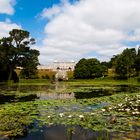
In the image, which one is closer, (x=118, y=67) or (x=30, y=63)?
(x=30, y=63)

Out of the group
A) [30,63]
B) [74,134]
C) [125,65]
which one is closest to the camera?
[74,134]

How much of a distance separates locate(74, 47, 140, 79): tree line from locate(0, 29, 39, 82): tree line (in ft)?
77.0

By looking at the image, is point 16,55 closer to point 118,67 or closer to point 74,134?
point 118,67

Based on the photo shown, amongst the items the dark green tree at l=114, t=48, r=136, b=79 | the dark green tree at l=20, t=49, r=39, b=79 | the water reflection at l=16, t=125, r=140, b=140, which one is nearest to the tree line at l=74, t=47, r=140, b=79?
the dark green tree at l=114, t=48, r=136, b=79

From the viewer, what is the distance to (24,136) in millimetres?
14977

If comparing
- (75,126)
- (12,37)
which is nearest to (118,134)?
(75,126)

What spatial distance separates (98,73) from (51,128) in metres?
94.5

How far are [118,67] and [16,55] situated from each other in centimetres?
2949

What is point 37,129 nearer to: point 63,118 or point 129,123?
point 63,118

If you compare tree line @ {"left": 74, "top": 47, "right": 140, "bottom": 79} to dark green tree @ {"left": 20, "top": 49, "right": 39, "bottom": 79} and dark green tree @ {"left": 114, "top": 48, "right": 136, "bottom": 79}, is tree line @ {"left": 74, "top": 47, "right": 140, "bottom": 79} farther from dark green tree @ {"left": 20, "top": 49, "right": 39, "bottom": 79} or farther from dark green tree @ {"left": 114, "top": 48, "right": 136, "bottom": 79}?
dark green tree @ {"left": 20, "top": 49, "right": 39, "bottom": 79}

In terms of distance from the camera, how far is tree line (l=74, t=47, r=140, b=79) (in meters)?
96.8

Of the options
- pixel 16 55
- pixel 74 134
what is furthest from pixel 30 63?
pixel 74 134

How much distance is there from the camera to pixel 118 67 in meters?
97.2

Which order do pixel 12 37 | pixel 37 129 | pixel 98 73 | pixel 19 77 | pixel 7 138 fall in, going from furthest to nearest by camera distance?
pixel 98 73, pixel 19 77, pixel 12 37, pixel 37 129, pixel 7 138
